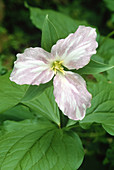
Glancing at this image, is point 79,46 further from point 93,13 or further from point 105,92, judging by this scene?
point 93,13

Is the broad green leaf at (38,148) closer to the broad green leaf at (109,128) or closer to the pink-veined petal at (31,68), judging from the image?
the broad green leaf at (109,128)

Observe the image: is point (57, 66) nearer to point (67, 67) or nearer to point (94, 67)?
point (67, 67)

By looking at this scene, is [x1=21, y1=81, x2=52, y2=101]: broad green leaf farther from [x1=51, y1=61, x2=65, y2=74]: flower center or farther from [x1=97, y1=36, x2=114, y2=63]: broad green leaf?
[x1=97, y1=36, x2=114, y2=63]: broad green leaf

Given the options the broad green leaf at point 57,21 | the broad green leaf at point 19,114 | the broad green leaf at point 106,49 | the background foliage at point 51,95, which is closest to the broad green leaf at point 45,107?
the background foliage at point 51,95

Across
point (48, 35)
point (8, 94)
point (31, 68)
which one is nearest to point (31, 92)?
point (31, 68)

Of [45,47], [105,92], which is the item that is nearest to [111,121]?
[105,92]

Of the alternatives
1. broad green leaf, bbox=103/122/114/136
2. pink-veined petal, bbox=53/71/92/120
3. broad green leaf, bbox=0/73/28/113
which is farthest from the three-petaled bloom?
broad green leaf, bbox=0/73/28/113
